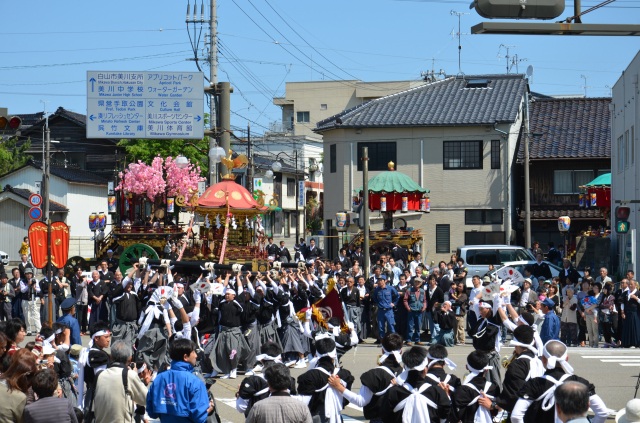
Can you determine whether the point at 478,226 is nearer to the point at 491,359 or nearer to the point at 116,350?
the point at 491,359

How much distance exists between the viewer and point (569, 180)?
40500mm

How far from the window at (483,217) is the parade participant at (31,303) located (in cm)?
2080

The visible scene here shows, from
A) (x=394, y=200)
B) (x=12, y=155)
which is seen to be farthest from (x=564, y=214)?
(x=12, y=155)

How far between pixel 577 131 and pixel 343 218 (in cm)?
1137

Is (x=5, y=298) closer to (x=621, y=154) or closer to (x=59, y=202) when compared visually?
(x=621, y=154)

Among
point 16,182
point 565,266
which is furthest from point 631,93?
point 16,182

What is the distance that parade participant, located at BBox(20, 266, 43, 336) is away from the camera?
957 inches

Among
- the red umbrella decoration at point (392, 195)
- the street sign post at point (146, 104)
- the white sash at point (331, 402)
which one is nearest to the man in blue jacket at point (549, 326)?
the white sash at point (331, 402)

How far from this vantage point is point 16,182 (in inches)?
1988

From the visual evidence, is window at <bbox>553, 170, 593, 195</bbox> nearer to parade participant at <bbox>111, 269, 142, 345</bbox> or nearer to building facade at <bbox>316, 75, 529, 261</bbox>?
building facade at <bbox>316, 75, 529, 261</bbox>

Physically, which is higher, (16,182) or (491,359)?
(16,182)

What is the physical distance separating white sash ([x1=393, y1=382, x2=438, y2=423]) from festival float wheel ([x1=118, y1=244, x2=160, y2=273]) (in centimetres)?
2124

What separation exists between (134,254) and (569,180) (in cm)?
1930

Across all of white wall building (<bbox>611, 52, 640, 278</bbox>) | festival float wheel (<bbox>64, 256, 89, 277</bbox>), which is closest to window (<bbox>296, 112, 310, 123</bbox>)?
festival float wheel (<bbox>64, 256, 89, 277</bbox>)
